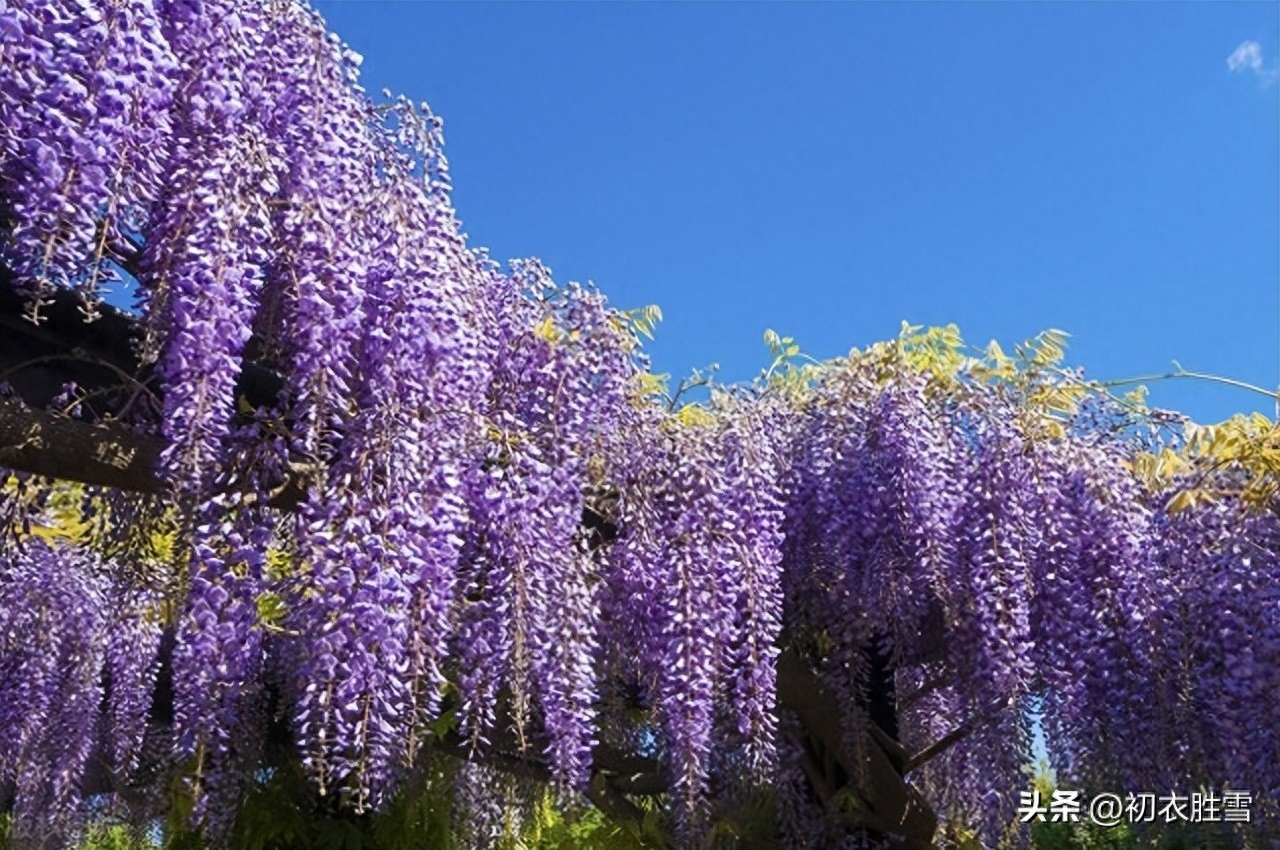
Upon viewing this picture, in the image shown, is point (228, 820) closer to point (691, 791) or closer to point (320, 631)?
point (691, 791)

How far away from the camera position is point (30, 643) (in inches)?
289

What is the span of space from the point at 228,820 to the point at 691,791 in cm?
280

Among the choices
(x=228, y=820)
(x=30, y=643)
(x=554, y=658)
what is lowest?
(x=228, y=820)

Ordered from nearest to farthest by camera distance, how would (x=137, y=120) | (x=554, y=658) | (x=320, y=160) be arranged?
(x=137, y=120) < (x=320, y=160) < (x=554, y=658)

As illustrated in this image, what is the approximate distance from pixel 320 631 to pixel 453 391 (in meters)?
0.91

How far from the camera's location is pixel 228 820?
21.9 feet

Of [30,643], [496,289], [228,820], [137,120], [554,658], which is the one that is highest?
[496,289]

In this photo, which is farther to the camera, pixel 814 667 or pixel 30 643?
pixel 30 643

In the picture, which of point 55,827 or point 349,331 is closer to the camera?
point 349,331

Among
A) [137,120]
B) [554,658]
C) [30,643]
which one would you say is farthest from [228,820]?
[137,120]

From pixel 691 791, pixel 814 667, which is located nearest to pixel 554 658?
pixel 691 791

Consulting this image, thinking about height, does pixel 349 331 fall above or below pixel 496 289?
below

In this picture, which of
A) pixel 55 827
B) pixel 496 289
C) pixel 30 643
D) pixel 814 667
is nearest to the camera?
pixel 496 289

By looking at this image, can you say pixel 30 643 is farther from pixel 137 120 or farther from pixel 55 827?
pixel 137 120
